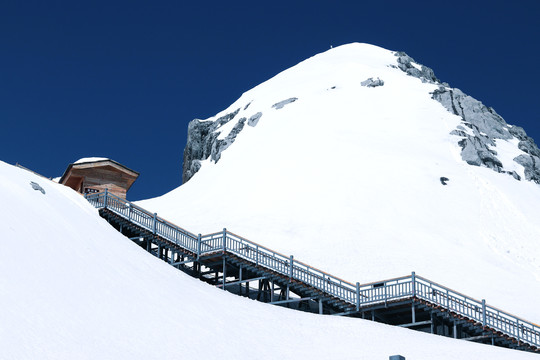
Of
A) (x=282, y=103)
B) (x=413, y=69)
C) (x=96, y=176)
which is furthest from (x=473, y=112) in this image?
(x=96, y=176)

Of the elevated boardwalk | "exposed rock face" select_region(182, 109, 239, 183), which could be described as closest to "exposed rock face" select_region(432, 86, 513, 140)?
"exposed rock face" select_region(182, 109, 239, 183)

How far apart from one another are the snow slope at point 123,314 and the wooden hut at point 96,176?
1163 cm

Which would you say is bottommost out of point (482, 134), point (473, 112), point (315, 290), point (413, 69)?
point (315, 290)

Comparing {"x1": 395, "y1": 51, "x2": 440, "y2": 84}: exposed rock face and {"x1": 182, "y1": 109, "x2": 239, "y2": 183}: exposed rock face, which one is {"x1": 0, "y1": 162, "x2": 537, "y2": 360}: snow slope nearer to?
{"x1": 182, "y1": 109, "x2": 239, "y2": 183}: exposed rock face

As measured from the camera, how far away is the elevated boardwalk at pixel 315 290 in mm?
30750

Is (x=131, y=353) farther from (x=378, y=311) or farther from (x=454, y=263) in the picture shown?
(x=454, y=263)

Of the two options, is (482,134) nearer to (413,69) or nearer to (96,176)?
(413,69)

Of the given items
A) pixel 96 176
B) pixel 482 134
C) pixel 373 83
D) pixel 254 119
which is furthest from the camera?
pixel 373 83

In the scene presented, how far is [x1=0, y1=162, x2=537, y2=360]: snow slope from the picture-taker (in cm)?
2180

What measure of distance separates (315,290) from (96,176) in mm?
19482

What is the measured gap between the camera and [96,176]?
46.8 metres

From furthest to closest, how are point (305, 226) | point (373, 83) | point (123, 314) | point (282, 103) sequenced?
1. point (373, 83)
2. point (282, 103)
3. point (305, 226)
4. point (123, 314)

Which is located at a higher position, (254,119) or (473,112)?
(473,112)

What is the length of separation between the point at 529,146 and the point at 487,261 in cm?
3649
